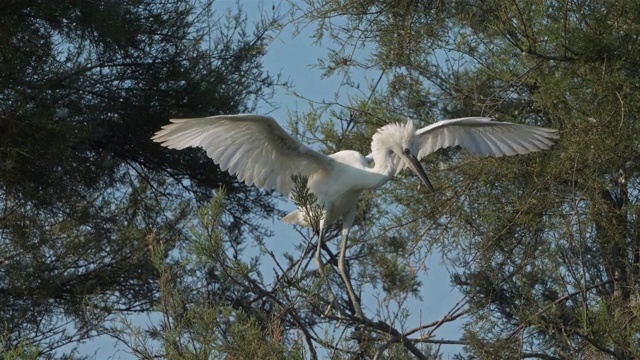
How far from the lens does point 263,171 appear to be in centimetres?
475

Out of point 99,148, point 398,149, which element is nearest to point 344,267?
point 398,149

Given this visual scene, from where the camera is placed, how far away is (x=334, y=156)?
4.87 metres

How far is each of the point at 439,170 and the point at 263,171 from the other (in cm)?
128

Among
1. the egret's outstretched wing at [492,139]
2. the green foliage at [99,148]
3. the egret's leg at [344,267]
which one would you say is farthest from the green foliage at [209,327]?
the green foliage at [99,148]

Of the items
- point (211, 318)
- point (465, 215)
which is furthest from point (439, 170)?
point (211, 318)

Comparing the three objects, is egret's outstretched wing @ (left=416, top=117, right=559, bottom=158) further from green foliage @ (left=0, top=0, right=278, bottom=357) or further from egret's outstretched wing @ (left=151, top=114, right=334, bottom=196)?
green foliage @ (left=0, top=0, right=278, bottom=357)

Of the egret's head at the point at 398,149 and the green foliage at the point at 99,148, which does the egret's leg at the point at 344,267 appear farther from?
the green foliage at the point at 99,148

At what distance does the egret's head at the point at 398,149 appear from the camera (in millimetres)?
4578

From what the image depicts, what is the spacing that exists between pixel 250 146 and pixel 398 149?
0.58m

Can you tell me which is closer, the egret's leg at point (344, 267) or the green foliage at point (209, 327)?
the green foliage at point (209, 327)

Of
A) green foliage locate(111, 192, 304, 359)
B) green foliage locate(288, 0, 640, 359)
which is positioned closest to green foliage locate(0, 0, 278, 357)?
green foliage locate(288, 0, 640, 359)

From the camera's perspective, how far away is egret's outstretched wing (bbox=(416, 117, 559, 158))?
491 centimetres

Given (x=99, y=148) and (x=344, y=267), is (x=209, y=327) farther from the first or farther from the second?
(x=99, y=148)

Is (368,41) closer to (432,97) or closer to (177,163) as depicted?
(432,97)
